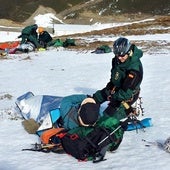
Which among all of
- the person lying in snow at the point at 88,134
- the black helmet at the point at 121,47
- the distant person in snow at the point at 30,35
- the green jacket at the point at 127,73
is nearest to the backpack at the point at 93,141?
the person lying in snow at the point at 88,134

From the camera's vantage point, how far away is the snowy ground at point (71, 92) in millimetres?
7034

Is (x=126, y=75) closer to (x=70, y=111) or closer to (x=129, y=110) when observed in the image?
(x=129, y=110)

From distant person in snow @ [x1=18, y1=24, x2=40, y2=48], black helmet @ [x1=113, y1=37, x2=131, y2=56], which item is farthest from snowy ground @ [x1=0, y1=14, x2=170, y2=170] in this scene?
black helmet @ [x1=113, y1=37, x2=131, y2=56]

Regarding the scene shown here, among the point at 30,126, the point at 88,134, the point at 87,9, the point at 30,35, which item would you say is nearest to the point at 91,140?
the point at 88,134

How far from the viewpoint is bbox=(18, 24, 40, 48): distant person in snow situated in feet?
76.4

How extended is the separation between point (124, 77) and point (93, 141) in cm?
182

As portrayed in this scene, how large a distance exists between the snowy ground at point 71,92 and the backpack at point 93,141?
0.14 m

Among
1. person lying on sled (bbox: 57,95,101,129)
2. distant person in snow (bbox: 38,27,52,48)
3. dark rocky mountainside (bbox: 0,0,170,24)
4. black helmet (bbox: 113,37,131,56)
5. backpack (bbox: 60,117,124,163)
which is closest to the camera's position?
backpack (bbox: 60,117,124,163)

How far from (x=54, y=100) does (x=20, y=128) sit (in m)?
0.99

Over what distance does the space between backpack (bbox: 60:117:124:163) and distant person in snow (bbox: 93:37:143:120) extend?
1.17 metres

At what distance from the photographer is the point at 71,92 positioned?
501 inches

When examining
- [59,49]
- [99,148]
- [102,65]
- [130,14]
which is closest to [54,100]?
[99,148]

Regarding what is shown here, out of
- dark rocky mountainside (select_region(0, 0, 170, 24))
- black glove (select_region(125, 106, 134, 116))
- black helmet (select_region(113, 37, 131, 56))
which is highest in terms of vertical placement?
dark rocky mountainside (select_region(0, 0, 170, 24))

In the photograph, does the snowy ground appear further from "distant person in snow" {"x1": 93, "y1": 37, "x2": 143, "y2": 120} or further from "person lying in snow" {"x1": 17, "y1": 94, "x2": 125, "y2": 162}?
"distant person in snow" {"x1": 93, "y1": 37, "x2": 143, "y2": 120}
